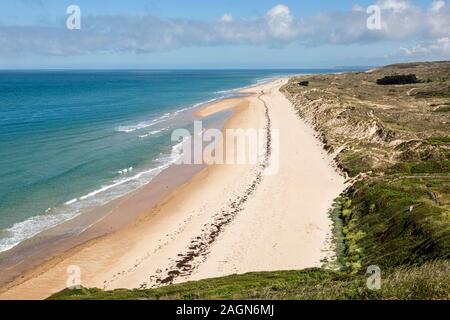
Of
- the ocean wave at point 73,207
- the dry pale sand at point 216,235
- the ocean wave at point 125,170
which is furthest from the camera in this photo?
the ocean wave at point 125,170

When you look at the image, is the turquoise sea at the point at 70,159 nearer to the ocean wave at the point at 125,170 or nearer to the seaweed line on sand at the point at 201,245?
the ocean wave at the point at 125,170

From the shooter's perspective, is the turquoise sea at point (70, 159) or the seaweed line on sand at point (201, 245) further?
the turquoise sea at point (70, 159)

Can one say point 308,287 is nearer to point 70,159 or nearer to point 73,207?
point 73,207

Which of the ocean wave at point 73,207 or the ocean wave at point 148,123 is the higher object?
the ocean wave at point 148,123

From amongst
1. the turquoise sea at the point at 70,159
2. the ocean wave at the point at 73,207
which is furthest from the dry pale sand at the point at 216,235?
the turquoise sea at the point at 70,159

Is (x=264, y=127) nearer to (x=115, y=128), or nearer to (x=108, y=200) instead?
(x=115, y=128)

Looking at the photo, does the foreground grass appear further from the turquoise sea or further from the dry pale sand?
the turquoise sea
